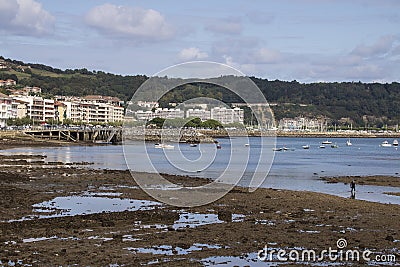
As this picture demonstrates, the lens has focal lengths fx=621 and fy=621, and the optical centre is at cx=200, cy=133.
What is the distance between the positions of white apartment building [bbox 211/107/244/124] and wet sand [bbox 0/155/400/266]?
3578 inches

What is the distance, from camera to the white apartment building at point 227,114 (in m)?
123

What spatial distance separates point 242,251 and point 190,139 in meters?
111

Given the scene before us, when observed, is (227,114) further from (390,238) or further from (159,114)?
(390,238)

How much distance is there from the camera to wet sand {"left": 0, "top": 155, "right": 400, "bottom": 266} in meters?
15.5

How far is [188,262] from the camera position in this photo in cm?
1495

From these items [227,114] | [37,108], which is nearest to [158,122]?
[37,108]

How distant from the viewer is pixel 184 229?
19.1 metres

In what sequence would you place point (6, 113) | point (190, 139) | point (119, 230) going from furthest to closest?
point (6, 113) → point (190, 139) → point (119, 230)

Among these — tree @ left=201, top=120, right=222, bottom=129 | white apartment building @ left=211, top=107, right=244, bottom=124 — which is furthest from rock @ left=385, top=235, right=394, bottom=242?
tree @ left=201, top=120, right=222, bottom=129

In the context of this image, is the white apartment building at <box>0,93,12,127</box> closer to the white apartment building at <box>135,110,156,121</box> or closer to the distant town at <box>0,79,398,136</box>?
the distant town at <box>0,79,398,136</box>

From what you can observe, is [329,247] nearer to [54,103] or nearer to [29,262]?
[29,262]

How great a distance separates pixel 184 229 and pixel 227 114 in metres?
109

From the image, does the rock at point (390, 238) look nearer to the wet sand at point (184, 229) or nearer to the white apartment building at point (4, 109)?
the wet sand at point (184, 229)

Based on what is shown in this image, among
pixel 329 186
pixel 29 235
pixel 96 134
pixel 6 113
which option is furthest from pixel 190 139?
pixel 29 235
